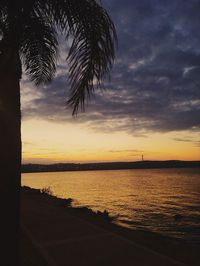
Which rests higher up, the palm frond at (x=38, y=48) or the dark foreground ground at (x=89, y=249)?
the palm frond at (x=38, y=48)

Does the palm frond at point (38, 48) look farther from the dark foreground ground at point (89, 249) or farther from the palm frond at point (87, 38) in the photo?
the dark foreground ground at point (89, 249)

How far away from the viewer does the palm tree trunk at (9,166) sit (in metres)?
4.93

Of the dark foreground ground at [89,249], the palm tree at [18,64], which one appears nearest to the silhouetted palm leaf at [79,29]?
the palm tree at [18,64]

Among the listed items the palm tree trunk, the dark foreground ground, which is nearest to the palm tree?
the palm tree trunk

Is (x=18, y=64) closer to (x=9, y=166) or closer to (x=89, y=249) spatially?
(x=9, y=166)

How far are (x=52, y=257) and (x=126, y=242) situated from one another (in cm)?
295

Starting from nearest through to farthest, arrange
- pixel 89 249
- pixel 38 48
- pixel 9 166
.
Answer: pixel 9 166
pixel 38 48
pixel 89 249

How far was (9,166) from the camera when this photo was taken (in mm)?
4965

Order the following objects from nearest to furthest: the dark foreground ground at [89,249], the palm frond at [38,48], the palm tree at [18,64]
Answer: the palm tree at [18,64], the palm frond at [38,48], the dark foreground ground at [89,249]

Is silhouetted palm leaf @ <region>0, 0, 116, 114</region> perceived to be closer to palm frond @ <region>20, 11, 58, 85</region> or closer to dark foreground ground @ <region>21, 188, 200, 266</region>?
palm frond @ <region>20, 11, 58, 85</region>

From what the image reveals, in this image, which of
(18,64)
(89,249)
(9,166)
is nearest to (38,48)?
(18,64)

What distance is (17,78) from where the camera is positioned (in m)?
5.28

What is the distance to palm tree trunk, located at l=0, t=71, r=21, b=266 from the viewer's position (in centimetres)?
493

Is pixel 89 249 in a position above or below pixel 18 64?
below
